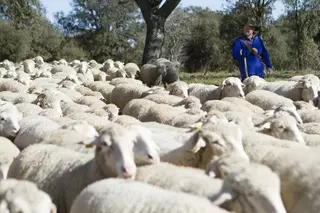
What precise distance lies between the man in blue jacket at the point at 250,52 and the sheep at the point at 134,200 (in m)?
8.57

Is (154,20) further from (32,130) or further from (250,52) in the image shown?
(32,130)

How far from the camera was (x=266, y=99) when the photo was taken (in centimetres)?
921

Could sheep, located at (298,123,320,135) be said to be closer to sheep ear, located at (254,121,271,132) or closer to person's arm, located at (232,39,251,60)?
sheep ear, located at (254,121,271,132)

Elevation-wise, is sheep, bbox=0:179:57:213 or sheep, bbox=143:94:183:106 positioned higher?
sheep, bbox=0:179:57:213

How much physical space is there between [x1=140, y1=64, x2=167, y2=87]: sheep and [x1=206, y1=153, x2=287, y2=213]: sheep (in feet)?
40.3

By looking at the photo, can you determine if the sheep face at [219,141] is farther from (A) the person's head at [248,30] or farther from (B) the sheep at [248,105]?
(A) the person's head at [248,30]

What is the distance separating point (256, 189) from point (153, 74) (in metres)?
12.8

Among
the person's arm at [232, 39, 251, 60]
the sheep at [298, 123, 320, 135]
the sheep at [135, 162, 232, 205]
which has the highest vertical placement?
the person's arm at [232, 39, 251, 60]

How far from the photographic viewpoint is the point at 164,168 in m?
4.00

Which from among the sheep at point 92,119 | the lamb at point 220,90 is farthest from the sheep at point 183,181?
the lamb at point 220,90

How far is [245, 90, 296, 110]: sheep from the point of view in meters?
8.91

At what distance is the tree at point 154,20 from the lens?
60.8 feet

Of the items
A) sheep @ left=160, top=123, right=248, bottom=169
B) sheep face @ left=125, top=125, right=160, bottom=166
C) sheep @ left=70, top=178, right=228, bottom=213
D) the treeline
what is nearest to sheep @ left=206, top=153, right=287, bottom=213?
sheep @ left=70, top=178, right=228, bottom=213

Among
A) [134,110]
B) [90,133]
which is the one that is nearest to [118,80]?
[134,110]
